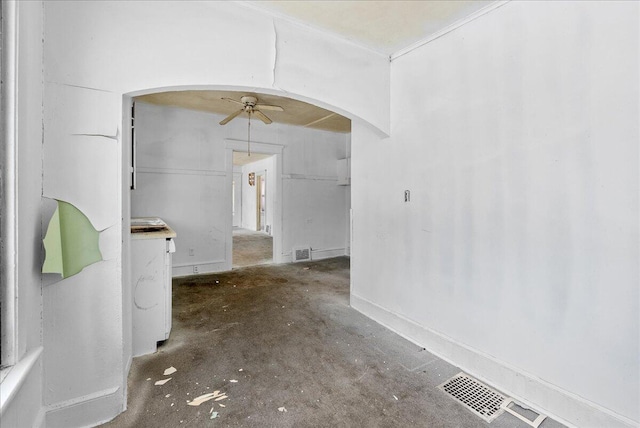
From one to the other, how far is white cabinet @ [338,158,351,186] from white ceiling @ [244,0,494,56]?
364cm

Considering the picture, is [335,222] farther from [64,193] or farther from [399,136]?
[64,193]

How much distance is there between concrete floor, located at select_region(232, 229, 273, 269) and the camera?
5.83 m

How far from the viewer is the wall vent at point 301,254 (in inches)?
232

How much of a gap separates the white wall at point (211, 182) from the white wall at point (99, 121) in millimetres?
3044

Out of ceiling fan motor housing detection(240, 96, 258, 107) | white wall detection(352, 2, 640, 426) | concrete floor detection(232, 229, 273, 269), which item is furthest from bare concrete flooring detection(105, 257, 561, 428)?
ceiling fan motor housing detection(240, 96, 258, 107)

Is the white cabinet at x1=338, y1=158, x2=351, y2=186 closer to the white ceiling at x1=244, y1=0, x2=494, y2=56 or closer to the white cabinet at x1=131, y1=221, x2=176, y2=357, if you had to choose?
the white ceiling at x1=244, y1=0, x2=494, y2=56

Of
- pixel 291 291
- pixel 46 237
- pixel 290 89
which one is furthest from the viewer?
pixel 291 291

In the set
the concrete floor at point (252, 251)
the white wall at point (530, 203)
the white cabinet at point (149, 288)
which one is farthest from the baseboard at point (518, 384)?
the concrete floor at point (252, 251)

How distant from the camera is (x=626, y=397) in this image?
58.9 inches

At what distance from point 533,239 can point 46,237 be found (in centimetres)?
284

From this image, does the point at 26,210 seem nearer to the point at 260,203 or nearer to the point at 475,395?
the point at 475,395

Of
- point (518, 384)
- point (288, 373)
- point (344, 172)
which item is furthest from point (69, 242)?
point (344, 172)

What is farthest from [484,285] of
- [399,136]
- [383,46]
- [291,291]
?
[291,291]

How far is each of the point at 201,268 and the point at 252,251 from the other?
207 cm
